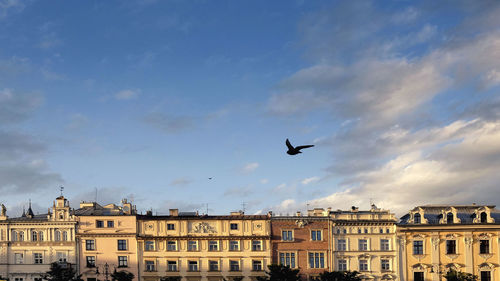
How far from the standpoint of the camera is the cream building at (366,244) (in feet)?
263

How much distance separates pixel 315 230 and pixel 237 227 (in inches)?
441

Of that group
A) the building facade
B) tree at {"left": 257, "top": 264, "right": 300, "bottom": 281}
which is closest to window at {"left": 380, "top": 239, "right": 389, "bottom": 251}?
→ the building facade

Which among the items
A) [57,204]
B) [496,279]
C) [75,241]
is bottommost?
[496,279]

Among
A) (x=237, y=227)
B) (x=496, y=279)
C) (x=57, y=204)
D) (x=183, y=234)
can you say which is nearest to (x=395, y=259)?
(x=496, y=279)

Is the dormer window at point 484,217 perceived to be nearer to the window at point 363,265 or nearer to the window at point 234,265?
the window at point 363,265

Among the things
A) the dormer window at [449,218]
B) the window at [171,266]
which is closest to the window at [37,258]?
the window at [171,266]

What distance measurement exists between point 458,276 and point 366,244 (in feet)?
42.2

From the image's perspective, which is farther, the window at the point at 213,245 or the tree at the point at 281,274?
the window at the point at 213,245

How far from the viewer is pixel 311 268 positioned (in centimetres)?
8019

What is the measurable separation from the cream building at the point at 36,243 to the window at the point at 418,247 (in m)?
48.2

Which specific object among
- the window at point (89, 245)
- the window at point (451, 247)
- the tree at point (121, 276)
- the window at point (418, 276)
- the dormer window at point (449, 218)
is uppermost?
the dormer window at point (449, 218)

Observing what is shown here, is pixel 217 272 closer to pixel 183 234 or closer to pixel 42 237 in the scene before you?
pixel 183 234

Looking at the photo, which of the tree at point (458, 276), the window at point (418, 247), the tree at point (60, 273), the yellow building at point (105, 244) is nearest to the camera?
the tree at point (60, 273)

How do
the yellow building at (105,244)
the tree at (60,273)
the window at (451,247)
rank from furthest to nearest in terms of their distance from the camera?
1. the window at (451,247)
2. the yellow building at (105,244)
3. the tree at (60,273)
